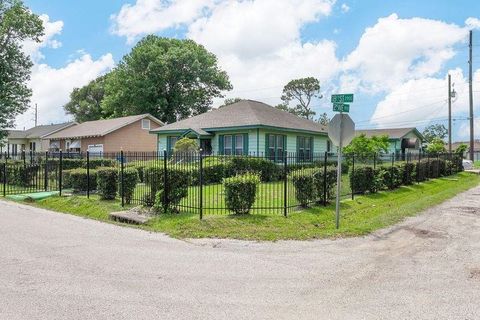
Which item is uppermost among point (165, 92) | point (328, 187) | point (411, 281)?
point (165, 92)

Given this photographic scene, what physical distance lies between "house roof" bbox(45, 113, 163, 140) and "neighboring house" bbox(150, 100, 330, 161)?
35.5 ft

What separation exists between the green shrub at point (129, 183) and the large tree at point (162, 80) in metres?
39.5

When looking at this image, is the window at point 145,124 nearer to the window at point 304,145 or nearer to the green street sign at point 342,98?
the window at point 304,145

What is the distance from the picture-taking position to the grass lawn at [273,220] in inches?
353

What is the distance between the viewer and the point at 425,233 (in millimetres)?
9297

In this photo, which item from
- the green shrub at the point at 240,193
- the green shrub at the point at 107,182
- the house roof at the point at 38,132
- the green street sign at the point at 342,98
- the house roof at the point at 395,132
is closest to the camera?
the green street sign at the point at 342,98

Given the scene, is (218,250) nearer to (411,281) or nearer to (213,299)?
(213,299)

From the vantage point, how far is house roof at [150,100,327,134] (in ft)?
76.9

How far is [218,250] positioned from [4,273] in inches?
140

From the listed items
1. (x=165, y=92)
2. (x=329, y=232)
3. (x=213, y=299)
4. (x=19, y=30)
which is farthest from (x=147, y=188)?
(x=165, y=92)

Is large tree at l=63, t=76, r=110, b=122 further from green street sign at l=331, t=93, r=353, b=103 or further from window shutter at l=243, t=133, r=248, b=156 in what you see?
green street sign at l=331, t=93, r=353, b=103

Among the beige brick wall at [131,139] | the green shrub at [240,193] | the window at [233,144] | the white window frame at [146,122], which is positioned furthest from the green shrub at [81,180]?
the white window frame at [146,122]

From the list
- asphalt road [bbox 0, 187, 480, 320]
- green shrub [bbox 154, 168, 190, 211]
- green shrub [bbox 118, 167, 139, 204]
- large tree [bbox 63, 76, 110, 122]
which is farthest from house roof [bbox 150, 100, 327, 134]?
large tree [bbox 63, 76, 110, 122]

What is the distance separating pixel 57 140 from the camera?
142 feet
